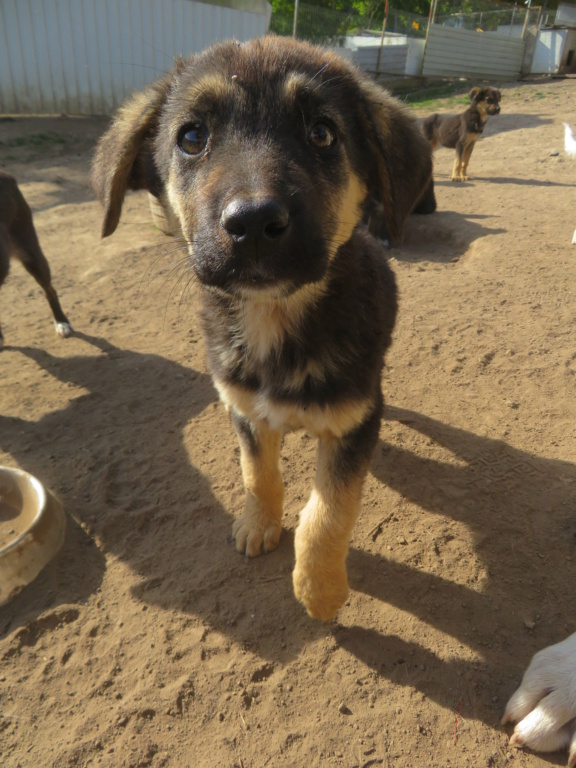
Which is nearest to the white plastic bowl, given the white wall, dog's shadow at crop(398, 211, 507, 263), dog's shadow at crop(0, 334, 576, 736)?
dog's shadow at crop(0, 334, 576, 736)

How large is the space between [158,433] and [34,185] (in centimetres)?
834

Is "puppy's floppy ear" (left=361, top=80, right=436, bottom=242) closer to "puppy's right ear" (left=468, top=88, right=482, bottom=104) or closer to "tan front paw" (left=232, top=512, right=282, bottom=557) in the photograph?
"tan front paw" (left=232, top=512, right=282, bottom=557)

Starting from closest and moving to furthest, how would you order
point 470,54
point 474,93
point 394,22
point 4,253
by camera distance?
point 4,253 → point 474,93 → point 470,54 → point 394,22

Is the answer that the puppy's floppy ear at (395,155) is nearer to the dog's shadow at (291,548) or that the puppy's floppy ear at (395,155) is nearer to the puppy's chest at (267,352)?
the puppy's chest at (267,352)

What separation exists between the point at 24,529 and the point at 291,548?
1.53 m

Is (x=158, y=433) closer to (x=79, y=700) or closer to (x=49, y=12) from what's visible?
(x=79, y=700)

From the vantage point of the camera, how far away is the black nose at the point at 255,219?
182cm

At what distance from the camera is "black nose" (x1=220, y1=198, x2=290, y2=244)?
1824 millimetres

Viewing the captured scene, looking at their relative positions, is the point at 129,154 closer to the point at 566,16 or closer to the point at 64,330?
the point at 64,330

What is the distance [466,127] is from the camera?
10.7 meters

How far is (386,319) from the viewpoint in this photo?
112 inches

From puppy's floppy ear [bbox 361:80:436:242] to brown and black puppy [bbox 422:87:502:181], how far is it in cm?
889

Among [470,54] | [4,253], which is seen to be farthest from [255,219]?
[470,54]

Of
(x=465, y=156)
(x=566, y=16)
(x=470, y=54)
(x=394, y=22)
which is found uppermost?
(x=566, y=16)
